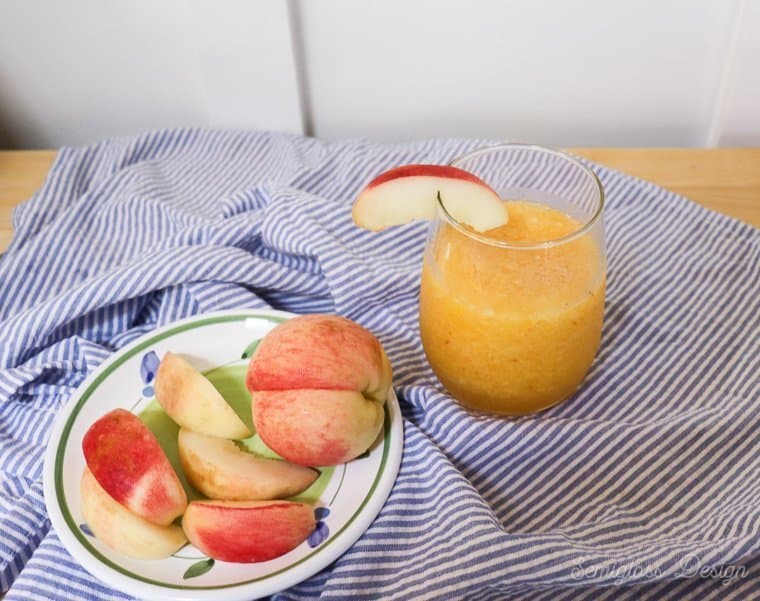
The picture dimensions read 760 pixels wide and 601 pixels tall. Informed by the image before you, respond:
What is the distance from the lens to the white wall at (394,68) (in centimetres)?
106

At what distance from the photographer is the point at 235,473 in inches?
25.6

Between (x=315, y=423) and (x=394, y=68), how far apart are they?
672 mm

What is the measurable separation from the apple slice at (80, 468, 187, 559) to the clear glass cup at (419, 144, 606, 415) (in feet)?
0.98

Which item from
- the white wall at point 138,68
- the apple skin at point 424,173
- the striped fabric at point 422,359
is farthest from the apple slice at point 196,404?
the white wall at point 138,68

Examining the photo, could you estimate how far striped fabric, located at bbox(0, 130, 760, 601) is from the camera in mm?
617

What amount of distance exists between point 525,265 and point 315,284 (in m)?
0.32

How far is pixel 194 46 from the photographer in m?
1.09

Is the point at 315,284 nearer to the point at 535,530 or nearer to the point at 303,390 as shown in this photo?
the point at 303,390

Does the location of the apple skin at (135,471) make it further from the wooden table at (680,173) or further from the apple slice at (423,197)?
the wooden table at (680,173)

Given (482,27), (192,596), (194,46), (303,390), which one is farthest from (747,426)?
(194,46)

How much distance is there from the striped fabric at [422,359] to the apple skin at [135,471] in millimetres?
Result: 78

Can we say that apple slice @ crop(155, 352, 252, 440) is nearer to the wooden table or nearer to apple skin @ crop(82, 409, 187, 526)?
apple skin @ crop(82, 409, 187, 526)

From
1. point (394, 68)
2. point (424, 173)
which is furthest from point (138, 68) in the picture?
point (424, 173)

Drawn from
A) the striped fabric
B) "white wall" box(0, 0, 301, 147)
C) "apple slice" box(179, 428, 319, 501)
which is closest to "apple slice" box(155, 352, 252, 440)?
"apple slice" box(179, 428, 319, 501)
